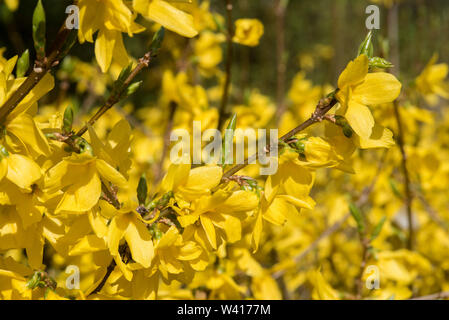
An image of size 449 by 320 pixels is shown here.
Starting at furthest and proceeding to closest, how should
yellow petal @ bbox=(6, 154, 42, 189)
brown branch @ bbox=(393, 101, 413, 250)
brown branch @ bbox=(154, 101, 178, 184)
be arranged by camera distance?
brown branch @ bbox=(154, 101, 178, 184), brown branch @ bbox=(393, 101, 413, 250), yellow petal @ bbox=(6, 154, 42, 189)

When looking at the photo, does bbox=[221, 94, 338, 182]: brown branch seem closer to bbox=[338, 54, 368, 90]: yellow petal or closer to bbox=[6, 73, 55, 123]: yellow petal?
bbox=[338, 54, 368, 90]: yellow petal

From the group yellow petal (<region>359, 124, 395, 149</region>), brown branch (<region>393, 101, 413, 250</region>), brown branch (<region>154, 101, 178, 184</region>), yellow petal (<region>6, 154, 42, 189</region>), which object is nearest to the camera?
yellow petal (<region>6, 154, 42, 189</region>)

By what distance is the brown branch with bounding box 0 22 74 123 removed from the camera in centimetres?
71

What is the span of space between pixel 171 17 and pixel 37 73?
24 centimetres

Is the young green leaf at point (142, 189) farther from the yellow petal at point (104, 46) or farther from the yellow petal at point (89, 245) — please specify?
the yellow petal at point (104, 46)

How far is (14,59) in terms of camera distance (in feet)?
2.52

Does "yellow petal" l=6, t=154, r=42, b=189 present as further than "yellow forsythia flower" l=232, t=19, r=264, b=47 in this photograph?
No

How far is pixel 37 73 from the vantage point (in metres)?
0.71

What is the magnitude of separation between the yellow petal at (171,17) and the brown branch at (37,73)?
143mm

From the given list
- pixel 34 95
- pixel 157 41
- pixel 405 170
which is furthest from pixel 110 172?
pixel 405 170

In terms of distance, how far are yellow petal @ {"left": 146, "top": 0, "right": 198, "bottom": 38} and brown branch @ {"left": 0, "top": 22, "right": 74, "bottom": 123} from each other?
14 cm

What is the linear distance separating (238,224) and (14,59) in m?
0.49

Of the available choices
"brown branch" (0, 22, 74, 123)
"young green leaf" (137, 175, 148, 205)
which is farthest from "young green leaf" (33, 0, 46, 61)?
"young green leaf" (137, 175, 148, 205)

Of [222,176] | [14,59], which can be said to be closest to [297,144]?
[222,176]
